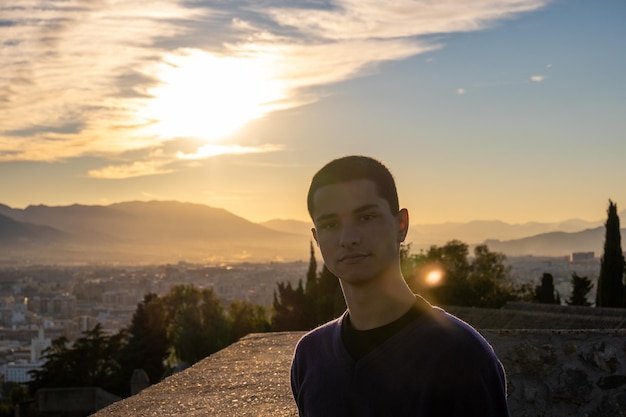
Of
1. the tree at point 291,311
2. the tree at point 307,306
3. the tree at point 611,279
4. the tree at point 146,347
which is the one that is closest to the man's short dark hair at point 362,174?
the tree at point 307,306

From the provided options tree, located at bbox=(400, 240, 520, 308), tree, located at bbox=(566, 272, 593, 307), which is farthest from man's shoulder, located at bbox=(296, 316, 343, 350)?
tree, located at bbox=(566, 272, 593, 307)

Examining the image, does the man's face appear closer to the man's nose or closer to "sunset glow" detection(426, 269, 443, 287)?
the man's nose

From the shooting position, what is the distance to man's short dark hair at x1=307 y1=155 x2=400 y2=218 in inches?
78.8

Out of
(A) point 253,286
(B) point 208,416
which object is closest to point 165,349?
(B) point 208,416

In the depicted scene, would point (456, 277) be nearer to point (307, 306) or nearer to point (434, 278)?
point (434, 278)

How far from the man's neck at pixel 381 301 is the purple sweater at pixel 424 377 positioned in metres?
0.07

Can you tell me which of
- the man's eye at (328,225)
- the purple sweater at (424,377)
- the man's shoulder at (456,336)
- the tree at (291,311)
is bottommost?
the tree at (291,311)

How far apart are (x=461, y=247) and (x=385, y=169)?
40315 millimetres

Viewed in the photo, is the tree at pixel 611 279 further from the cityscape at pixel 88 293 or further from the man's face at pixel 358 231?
the cityscape at pixel 88 293

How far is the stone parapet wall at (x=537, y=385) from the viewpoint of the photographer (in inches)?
141

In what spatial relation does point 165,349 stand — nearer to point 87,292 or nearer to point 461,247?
point 461,247

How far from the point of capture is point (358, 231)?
1982 millimetres

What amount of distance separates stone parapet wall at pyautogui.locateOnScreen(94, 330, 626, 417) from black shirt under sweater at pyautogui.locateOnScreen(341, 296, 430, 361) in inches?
60.7

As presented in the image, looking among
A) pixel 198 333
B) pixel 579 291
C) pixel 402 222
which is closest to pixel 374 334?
pixel 402 222
